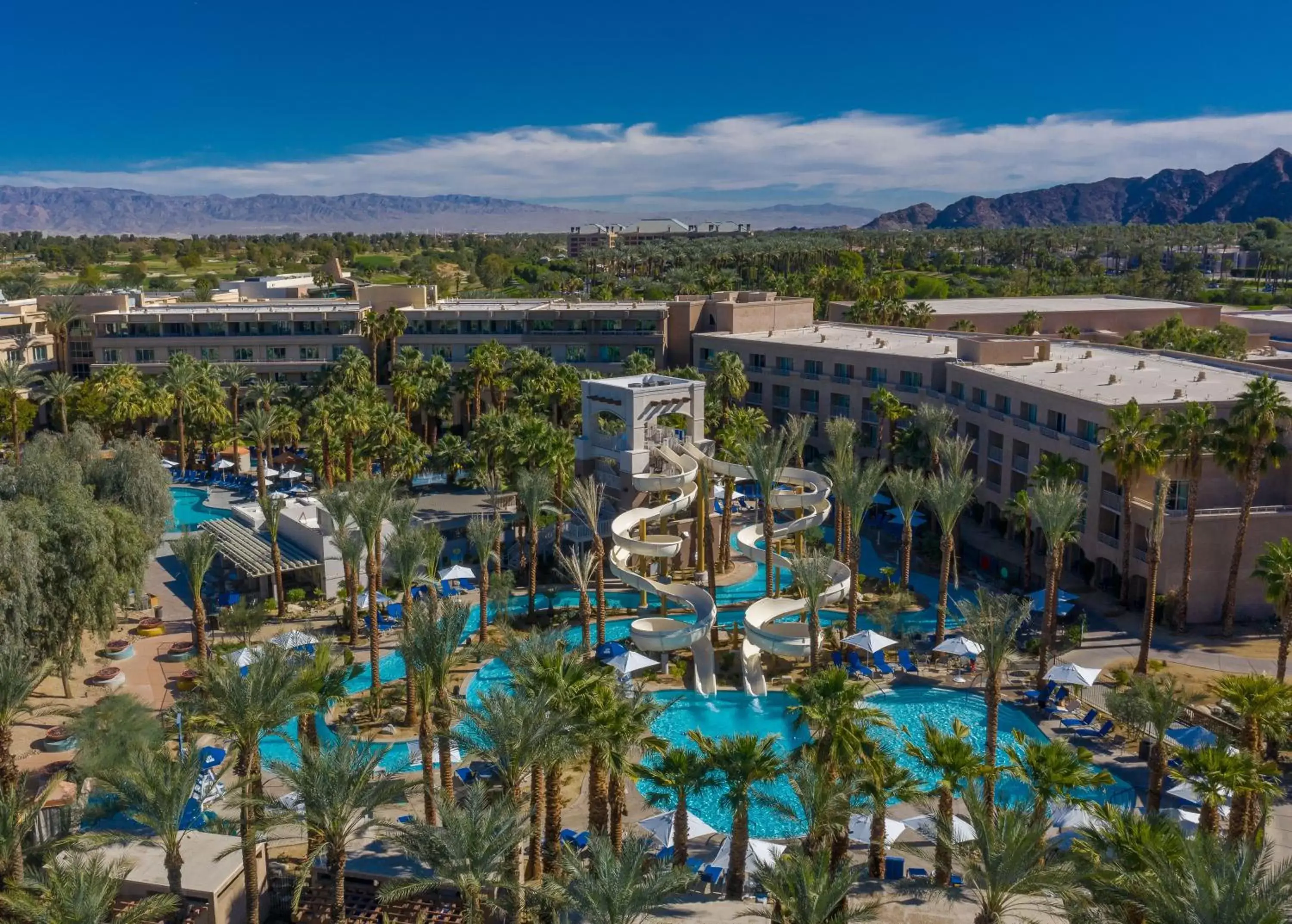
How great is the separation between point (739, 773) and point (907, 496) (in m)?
21.0

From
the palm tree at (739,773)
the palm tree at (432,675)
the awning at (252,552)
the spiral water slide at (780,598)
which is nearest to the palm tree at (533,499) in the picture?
the spiral water slide at (780,598)

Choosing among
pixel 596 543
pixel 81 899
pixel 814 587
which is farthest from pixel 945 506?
pixel 81 899

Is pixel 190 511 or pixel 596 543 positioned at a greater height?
pixel 596 543

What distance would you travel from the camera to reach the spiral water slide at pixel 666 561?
38.8 m

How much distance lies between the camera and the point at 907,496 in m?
42.2

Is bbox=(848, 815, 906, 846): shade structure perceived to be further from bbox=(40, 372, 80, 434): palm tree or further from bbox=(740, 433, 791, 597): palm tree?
bbox=(40, 372, 80, 434): palm tree

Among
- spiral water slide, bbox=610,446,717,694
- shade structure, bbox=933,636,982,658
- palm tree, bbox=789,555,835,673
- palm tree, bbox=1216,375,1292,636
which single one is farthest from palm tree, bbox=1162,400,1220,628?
spiral water slide, bbox=610,446,717,694

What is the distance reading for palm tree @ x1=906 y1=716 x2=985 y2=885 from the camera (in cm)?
2384

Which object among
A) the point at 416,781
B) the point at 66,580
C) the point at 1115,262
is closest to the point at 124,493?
the point at 66,580

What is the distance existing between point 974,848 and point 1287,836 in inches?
439

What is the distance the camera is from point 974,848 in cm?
2239

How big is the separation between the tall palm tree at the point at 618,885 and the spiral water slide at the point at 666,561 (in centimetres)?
1608

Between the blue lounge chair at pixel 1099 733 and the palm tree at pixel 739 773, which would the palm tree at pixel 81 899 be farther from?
the blue lounge chair at pixel 1099 733

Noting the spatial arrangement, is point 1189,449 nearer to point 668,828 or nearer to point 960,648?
point 960,648
